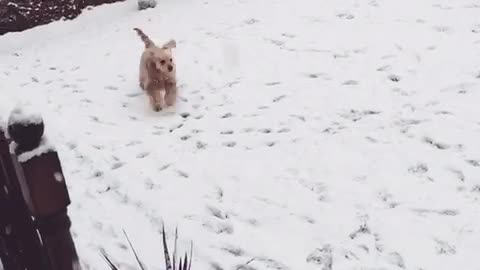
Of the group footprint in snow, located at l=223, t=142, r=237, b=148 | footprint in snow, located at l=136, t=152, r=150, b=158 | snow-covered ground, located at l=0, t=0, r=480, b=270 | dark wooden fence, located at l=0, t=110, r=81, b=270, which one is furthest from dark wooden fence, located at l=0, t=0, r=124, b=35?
dark wooden fence, located at l=0, t=110, r=81, b=270

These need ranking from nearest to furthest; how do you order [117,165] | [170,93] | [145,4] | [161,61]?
[117,165] → [161,61] → [170,93] → [145,4]

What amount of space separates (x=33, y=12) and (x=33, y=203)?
6.26 metres

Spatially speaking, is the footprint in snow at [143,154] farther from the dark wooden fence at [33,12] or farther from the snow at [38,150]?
the dark wooden fence at [33,12]

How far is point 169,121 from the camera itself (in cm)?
505

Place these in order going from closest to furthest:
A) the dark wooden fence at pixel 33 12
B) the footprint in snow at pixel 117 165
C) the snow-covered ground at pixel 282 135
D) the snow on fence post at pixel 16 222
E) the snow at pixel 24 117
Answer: the snow at pixel 24 117 → the snow on fence post at pixel 16 222 → the snow-covered ground at pixel 282 135 → the footprint in snow at pixel 117 165 → the dark wooden fence at pixel 33 12

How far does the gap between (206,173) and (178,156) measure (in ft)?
1.20

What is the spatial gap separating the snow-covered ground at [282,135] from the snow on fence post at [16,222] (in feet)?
4.10

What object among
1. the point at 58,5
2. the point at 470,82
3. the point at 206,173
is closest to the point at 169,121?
the point at 206,173

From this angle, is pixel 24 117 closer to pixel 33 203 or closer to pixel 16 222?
pixel 33 203

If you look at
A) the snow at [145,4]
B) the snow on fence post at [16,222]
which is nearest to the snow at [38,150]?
the snow on fence post at [16,222]

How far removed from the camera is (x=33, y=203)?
183 cm

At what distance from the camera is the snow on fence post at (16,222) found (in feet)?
6.71

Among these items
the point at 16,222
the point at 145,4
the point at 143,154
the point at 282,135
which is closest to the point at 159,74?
the point at 143,154

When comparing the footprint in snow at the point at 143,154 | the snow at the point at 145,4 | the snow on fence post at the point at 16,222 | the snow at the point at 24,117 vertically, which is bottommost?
the footprint in snow at the point at 143,154
